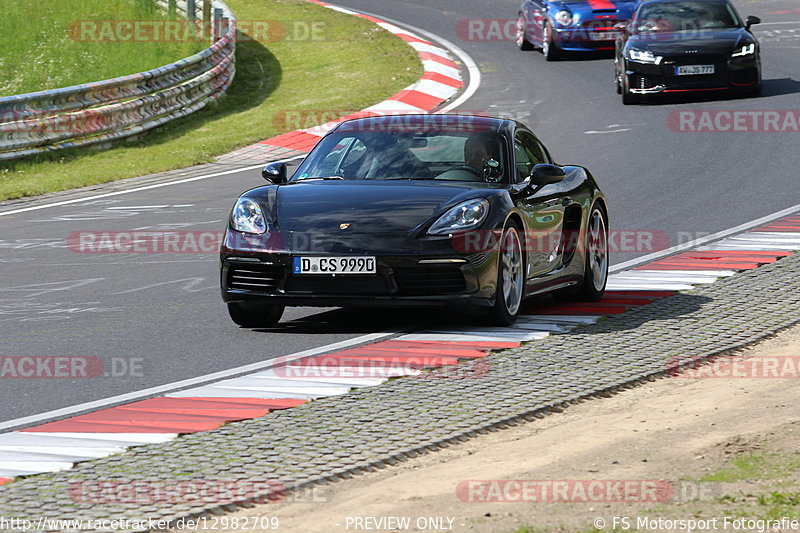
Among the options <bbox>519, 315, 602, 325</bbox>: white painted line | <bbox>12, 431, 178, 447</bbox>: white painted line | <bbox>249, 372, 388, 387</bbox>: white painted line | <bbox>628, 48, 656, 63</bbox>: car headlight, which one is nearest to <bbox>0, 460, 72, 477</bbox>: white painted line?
<bbox>12, 431, 178, 447</bbox>: white painted line

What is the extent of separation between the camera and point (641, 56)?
21875 millimetres

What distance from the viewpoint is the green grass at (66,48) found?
22.4m

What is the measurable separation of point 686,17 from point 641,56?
144 centimetres

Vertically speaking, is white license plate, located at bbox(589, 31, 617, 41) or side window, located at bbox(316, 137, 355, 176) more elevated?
side window, located at bbox(316, 137, 355, 176)

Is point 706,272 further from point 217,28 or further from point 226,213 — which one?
point 217,28

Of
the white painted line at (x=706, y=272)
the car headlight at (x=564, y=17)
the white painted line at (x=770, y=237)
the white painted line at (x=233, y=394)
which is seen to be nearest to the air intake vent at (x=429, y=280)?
the white painted line at (x=233, y=394)

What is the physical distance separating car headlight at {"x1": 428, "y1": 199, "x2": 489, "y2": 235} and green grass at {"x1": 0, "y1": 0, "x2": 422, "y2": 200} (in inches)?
356

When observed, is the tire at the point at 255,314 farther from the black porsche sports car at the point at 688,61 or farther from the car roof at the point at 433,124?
the black porsche sports car at the point at 688,61

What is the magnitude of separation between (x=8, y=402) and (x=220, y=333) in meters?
2.14

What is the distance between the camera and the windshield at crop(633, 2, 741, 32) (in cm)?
2262

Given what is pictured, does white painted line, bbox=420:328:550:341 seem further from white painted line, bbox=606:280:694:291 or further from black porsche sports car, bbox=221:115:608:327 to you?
white painted line, bbox=606:280:694:291

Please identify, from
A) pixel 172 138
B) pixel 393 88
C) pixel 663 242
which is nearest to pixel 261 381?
pixel 663 242

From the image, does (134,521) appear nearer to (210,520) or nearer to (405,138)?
(210,520)

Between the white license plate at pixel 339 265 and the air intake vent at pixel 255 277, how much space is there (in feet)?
0.64
